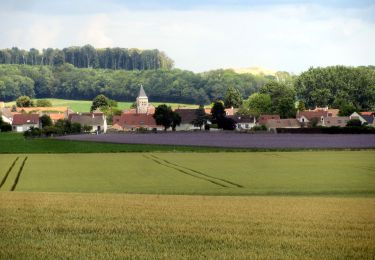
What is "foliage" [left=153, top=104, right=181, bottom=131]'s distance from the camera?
250 feet

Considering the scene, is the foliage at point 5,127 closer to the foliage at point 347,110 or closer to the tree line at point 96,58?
the tree line at point 96,58

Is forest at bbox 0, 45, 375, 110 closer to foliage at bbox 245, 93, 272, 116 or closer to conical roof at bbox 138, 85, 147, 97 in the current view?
conical roof at bbox 138, 85, 147, 97

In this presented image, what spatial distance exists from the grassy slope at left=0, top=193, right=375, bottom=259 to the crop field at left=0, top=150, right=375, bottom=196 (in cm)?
900

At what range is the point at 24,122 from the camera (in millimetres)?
66125

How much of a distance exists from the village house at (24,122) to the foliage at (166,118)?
13630 mm

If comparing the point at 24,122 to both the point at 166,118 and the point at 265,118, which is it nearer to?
the point at 166,118

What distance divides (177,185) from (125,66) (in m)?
11.0

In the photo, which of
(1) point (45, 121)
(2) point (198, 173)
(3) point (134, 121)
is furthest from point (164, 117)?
(2) point (198, 173)

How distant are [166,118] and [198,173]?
1786 inches

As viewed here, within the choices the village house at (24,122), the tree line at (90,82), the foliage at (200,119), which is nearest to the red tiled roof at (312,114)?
the foliage at (200,119)

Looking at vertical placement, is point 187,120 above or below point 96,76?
below

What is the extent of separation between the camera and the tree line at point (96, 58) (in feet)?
122

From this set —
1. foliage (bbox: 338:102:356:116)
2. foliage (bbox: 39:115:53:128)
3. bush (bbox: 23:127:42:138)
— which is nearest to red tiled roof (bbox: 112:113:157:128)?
→ foliage (bbox: 39:115:53:128)

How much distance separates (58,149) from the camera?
2303 inches
